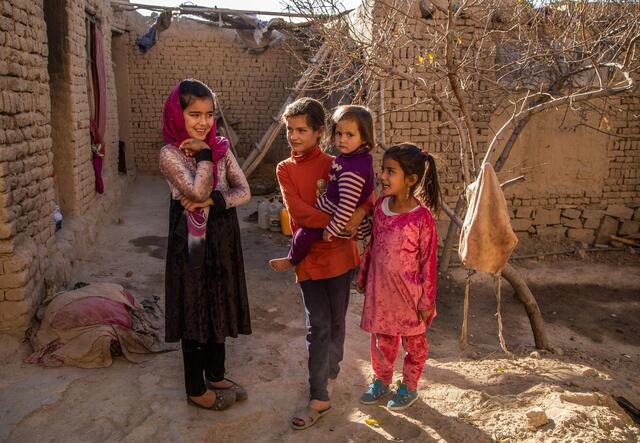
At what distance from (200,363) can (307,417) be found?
22.7 inches

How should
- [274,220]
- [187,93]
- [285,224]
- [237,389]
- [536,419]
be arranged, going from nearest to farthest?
[187,93] < [536,419] < [237,389] < [285,224] < [274,220]

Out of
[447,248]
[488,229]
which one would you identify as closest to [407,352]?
[488,229]

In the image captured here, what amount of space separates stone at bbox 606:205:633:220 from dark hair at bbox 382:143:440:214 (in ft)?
20.8

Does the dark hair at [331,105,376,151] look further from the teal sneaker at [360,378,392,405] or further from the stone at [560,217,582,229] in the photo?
the stone at [560,217,582,229]

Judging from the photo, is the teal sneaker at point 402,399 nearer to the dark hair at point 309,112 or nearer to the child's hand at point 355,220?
the child's hand at point 355,220

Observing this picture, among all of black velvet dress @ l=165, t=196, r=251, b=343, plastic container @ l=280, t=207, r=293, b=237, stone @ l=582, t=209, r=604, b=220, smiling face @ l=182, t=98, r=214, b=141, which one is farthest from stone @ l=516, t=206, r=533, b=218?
smiling face @ l=182, t=98, r=214, b=141

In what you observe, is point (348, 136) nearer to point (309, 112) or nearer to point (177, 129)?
point (309, 112)

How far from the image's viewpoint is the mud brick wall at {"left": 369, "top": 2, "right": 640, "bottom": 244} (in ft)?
22.6

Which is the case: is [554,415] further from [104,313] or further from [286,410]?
[104,313]

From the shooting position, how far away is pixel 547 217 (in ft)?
25.0

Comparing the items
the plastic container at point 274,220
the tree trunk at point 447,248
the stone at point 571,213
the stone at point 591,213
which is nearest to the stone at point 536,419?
the tree trunk at point 447,248

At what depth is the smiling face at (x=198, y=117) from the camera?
234cm

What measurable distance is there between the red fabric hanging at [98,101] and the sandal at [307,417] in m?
4.95

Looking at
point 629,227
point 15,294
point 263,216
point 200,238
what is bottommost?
point 629,227
